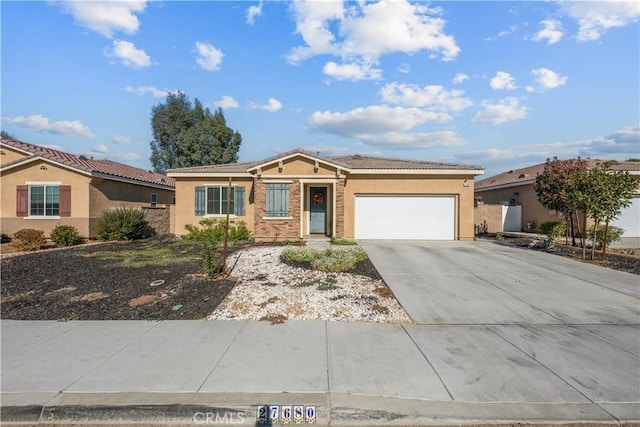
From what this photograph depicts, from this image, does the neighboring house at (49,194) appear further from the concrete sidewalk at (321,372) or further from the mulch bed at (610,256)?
the mulch bed at (610,256)

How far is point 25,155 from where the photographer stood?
17109 millimetres

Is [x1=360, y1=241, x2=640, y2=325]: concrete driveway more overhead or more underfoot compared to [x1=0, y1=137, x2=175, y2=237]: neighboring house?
more underfoot

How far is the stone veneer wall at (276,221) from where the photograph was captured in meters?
14.6

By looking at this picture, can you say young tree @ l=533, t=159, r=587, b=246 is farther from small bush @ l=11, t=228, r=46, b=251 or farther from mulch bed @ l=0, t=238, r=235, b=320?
small bush @ l=11, t=228, r=46, b=251

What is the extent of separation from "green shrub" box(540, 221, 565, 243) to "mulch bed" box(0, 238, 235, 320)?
49.2ft

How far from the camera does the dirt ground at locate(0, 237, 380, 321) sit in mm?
6359

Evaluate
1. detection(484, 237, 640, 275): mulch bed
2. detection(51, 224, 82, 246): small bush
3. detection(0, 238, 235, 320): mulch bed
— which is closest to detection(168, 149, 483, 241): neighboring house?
detection(484, 237, 640, 275): mulch bed

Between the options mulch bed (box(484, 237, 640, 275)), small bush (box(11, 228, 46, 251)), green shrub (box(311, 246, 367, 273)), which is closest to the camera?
green shrub (box(311, 246, 367, 273))

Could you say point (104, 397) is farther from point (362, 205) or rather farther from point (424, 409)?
point (362, 205)

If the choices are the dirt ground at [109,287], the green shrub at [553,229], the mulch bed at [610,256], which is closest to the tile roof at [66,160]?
the dirt ground at [109,287]

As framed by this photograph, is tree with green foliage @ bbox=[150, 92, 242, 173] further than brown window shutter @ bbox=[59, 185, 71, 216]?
Yes

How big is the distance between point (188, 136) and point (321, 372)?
35987 millimetres

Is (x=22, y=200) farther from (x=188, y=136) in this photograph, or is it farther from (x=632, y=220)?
(x=632, y=220)

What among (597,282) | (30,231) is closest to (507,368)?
(597,282)
